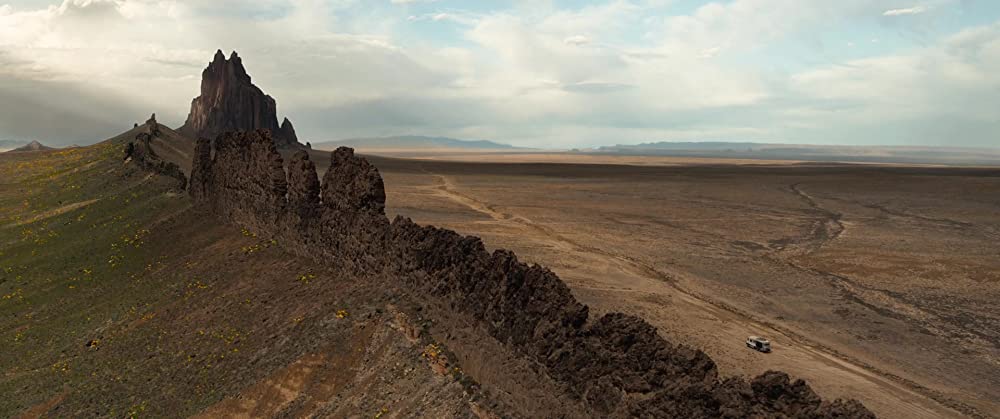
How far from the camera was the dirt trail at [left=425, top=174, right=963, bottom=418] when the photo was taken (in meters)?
19.8

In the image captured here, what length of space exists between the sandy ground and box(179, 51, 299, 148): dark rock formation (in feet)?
277

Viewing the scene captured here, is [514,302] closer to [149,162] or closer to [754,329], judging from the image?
[754,329]

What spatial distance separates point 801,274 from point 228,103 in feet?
454

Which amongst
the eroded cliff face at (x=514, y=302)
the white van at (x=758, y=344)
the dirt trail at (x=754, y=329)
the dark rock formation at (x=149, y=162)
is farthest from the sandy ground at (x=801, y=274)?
the dark rock formation at (x=149, y=162)

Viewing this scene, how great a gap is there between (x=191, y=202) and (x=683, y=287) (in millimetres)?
27609

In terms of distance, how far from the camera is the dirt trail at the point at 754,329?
1977cm

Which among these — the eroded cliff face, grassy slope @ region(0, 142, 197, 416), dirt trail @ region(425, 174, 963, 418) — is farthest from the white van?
grassy slope @ region(0, 142, 197, 416)

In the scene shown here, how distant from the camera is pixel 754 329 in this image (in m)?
26.6

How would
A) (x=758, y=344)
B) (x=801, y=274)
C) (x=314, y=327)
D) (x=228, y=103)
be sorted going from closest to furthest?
(x=314, y=327), (x=758, y=344), (x=801, y=274), (x=228, y=103)

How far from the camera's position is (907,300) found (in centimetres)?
3309

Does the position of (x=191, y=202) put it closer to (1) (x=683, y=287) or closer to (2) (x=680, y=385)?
(1) (x=683, y=287)

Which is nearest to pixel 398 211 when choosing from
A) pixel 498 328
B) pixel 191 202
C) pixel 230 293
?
pixel 191 202

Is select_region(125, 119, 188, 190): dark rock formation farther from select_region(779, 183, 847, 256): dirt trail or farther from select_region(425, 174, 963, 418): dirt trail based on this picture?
select_region(779, 183, 847, 256): dirt trail

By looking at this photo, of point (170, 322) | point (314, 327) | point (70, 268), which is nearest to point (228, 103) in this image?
point (70, 268)
